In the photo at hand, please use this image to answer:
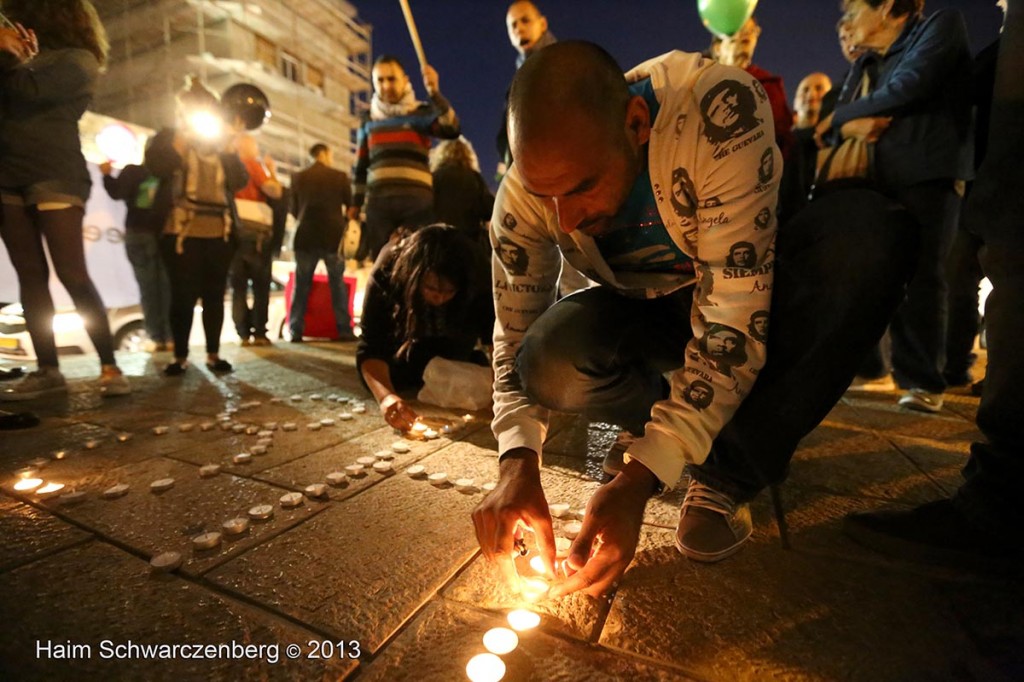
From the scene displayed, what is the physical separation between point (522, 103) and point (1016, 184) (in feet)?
3.86

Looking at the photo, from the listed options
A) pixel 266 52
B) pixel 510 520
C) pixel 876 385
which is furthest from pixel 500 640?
pixel 266 52

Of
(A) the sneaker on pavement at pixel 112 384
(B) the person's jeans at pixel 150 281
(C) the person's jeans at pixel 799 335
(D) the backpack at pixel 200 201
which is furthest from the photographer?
(B) the person's jeans at pixel 150 281

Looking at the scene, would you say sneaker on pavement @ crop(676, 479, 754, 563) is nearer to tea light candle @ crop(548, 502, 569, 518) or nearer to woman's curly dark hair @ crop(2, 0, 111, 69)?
tea light candle @ crop(548, 502, 569, 518)

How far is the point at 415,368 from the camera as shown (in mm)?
2842

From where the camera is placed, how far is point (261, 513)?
54.5 inches

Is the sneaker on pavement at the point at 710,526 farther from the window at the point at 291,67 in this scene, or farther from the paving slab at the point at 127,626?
the window at the point at 291,67

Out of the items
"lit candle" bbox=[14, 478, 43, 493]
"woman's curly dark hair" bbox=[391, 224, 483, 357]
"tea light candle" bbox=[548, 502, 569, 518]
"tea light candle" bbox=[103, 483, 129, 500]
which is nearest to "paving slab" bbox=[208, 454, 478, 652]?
"tea light candle" bbox=[548, 502, 569, 518]

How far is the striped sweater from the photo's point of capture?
14.0 feet

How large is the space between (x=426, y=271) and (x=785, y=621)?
6.72 feet

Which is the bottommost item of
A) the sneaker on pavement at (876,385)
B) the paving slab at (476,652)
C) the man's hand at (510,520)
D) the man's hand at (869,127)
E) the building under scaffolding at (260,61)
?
the sneaker on pavement at (876,385)

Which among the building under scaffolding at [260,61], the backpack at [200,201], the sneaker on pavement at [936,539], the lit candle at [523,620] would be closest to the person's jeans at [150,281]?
the backpack at [200,201]

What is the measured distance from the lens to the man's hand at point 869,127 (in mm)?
2582

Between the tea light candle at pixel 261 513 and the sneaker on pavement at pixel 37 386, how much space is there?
2352 mm

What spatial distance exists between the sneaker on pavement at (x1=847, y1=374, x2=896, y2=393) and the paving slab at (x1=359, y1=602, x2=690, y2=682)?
3.25 meters
